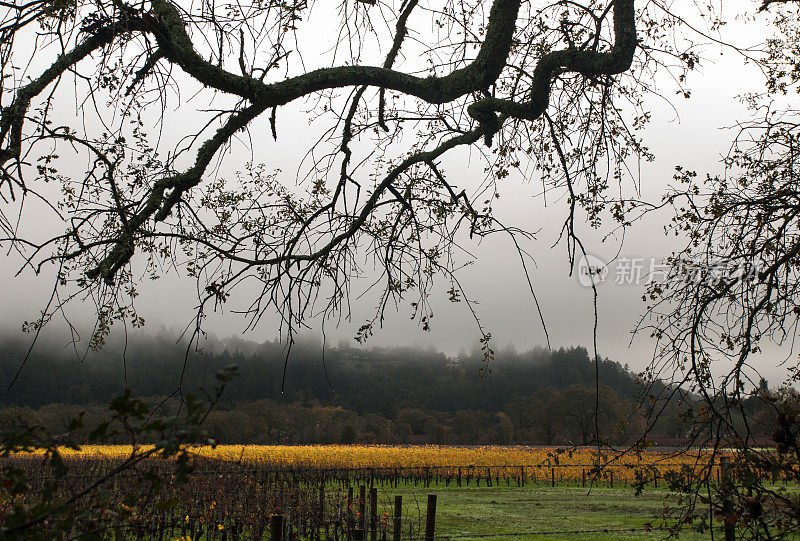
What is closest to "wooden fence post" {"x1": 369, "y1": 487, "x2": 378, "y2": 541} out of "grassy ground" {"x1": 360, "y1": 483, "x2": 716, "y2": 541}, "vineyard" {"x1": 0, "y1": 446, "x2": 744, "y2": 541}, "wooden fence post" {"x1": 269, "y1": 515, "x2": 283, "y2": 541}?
"vineyard" {"x1": 0, "y1": 446, "x2": 744, "y2": 541}

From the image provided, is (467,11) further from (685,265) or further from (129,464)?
(129,464)

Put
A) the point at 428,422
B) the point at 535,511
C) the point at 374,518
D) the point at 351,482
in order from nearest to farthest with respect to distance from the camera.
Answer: the point at 374,518, the point at 535,511, the point at 351,482, the point at 428,422

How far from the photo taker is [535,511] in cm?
2028

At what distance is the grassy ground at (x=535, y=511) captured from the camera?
51.3 ft

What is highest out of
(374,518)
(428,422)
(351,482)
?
(374,518)

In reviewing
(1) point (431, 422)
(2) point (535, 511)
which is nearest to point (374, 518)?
(2) point (535, 511)

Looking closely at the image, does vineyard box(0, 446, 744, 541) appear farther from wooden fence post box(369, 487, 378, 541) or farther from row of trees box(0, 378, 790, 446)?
row of trees box(0, 378, 790, 446)

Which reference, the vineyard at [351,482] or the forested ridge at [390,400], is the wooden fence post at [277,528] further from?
the forested ridge at [390,400]

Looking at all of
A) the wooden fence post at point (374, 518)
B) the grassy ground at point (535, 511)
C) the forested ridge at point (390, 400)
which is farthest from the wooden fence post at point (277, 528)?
the forested ridge at point (390, 400)

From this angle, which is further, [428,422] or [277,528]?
[428,422]

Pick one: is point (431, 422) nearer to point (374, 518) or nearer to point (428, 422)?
point (428, 422)

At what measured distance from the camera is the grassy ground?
15633 millimetres

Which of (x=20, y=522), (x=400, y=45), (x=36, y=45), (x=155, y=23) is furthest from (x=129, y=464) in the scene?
(x=400, y=45)

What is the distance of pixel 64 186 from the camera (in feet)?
15.7
